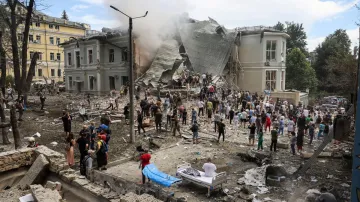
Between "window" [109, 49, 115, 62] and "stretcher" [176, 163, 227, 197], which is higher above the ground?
"window" [109, 49, 115, 62]

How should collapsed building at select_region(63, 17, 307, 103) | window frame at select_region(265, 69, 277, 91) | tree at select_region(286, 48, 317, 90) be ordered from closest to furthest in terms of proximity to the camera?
→ collapsed building at select_region(63, 17, 307, 103)
window frame at select_region(265, 69, 277, 91)
tree at select_region(286, 48, 317, 90)

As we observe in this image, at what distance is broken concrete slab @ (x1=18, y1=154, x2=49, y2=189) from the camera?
27.6 ft

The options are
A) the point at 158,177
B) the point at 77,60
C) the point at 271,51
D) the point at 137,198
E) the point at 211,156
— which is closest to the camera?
the point at 137,198

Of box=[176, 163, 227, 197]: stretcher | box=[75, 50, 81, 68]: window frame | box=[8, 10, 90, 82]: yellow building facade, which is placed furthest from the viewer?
box=[8, 10, 90, 82]: yellow building facade

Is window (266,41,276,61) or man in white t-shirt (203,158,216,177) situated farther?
window (266,41,276,61)

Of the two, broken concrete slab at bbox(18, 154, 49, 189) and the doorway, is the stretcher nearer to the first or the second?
broken concrete slab at bbox(18, 154, 49, 189)

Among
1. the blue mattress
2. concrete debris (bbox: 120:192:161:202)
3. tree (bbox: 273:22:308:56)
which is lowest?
the blue mattress

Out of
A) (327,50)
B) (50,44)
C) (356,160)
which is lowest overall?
(356,160)

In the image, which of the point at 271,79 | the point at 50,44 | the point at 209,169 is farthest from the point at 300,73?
the point at 50,44

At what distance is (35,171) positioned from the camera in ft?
27.9

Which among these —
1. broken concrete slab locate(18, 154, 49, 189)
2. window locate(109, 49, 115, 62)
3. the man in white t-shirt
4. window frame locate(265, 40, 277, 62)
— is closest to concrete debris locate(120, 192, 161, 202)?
the man in white t-shirt

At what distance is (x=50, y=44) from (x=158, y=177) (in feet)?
166

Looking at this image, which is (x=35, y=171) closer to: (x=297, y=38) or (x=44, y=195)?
(x=44, y=195)

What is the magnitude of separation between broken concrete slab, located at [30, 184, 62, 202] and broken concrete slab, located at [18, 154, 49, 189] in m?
1.34
